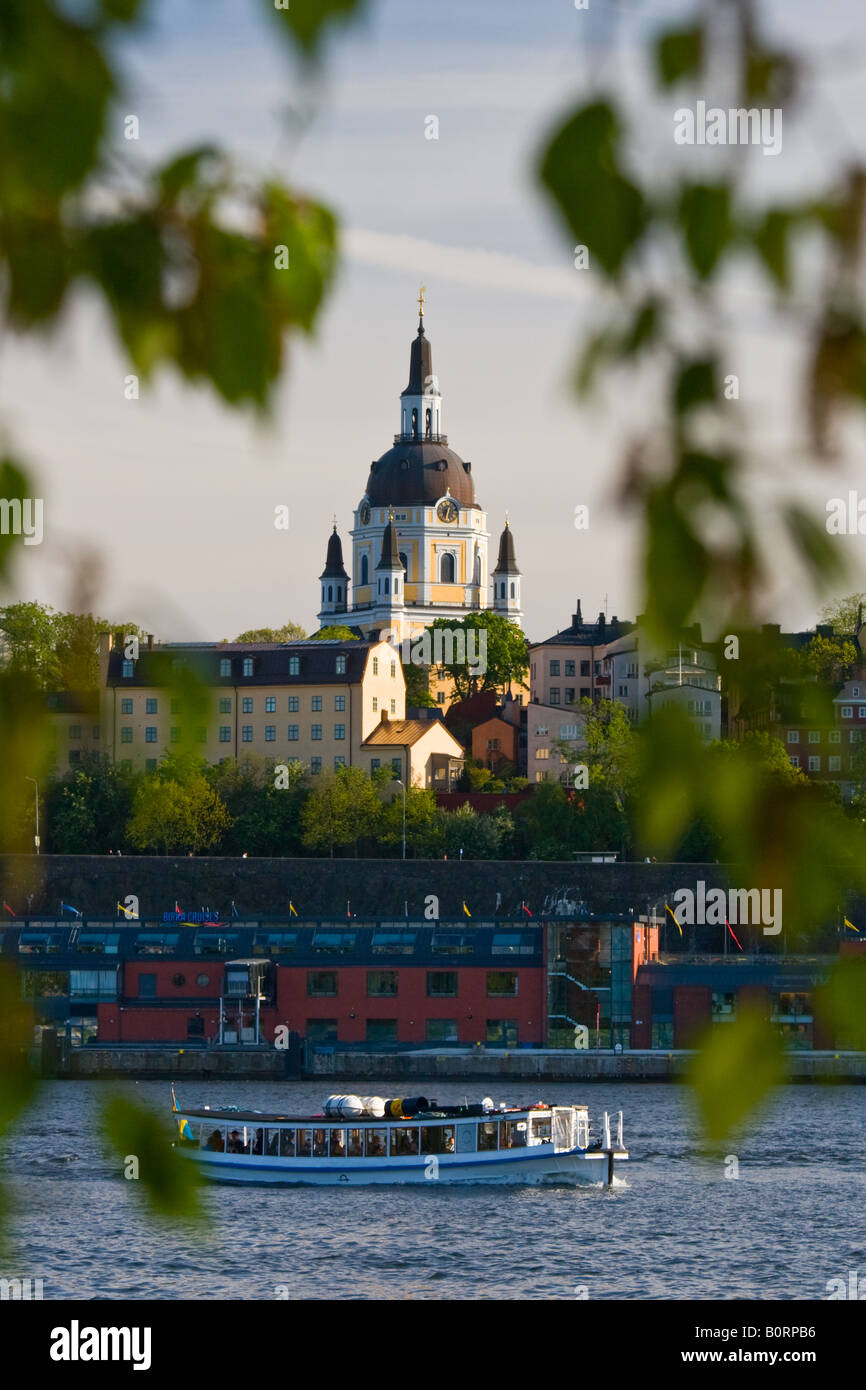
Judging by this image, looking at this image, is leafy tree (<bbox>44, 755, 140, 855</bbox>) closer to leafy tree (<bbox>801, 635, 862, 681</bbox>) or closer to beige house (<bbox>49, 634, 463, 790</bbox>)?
beige house (<bbox>49, 634, 463, 790</bbox>)

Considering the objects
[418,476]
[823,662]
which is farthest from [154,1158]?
[418,476]

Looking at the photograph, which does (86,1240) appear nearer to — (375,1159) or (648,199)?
(375,1159)

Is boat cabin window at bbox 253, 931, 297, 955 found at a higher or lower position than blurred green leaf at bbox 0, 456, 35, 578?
higher

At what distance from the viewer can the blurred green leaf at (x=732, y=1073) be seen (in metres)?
1.71

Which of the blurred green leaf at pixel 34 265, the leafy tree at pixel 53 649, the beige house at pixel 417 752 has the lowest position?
the leafy tree at pixel 53 649

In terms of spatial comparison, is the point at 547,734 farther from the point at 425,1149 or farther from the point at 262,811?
the point at 425,1149

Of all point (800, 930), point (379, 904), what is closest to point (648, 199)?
point (800, 930)

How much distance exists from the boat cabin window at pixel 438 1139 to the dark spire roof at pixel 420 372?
77.8 meters

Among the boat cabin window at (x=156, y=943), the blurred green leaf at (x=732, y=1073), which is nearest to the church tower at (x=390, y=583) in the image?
the boat cabin window at (x=156, y=943)

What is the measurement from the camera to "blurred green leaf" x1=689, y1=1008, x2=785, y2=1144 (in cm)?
171

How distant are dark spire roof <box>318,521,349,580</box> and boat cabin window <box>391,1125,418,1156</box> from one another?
7793 cm

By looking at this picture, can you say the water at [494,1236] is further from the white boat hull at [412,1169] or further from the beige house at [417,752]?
the beige house at [417,752]

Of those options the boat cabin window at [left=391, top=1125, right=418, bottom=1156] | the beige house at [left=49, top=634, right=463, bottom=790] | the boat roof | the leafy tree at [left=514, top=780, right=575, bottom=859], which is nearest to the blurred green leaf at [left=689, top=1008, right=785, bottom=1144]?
the boat roof

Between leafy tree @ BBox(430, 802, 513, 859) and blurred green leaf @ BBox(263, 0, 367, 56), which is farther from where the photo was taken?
leafy tree @ BBox(430, 802, 513, 859)
